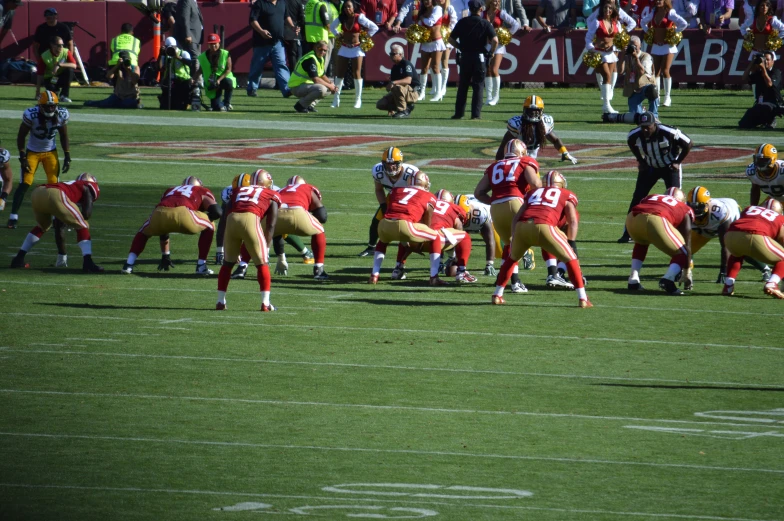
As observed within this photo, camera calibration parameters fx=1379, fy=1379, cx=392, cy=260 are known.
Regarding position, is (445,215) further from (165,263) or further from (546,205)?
(165,263)

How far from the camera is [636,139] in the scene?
16.0 m

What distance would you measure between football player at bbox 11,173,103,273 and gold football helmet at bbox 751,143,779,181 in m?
7.26

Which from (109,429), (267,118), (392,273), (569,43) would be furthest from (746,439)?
(569,43)

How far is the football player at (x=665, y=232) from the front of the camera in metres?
13.6

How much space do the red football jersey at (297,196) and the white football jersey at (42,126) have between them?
4.75 m

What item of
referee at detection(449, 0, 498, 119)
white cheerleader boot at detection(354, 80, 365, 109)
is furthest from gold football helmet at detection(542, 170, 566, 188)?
white cheerleader boot at detection(354, 80, 365, 109)

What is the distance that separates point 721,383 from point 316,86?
19895mm

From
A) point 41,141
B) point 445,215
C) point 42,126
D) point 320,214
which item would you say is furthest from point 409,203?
point 41,141

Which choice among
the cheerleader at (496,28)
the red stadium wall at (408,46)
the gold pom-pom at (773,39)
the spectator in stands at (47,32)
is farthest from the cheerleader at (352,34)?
the gold pom-pom at (773,39)

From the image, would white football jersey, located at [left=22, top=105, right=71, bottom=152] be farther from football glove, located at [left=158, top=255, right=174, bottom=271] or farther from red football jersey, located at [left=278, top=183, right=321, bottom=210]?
red football jersey, located at [left=278, top=183, right=321, bottom=210]

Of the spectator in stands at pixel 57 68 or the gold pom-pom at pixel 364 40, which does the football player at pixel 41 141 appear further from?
the spectator in stands at pixel 57 68

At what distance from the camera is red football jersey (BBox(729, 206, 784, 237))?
1338 centimetres

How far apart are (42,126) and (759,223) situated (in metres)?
9.59

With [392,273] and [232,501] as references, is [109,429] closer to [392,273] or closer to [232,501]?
[232,501]
